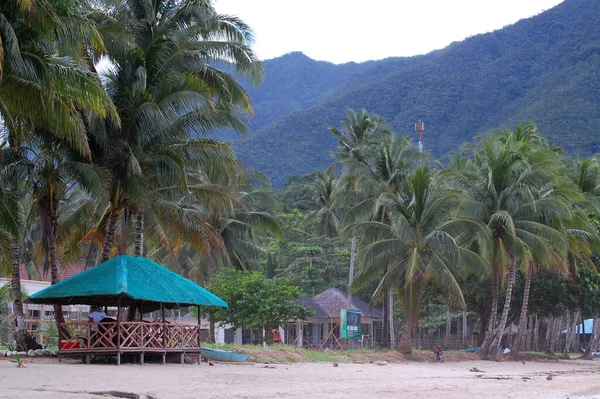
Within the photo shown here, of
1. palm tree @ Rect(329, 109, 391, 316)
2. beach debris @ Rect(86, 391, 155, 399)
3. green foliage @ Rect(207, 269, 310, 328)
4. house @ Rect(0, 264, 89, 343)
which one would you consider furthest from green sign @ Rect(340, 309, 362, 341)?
beach debris @ Rect(86, 391, 155, 399)

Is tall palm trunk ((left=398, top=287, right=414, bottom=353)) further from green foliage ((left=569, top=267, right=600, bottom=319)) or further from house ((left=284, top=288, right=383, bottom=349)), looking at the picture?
green foliage ((left=569, top=267, right=600, bottom=319))

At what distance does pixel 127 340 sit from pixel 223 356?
4.42 metres

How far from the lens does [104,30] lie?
19891 mm

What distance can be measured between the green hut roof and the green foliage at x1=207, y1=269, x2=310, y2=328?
12.3m

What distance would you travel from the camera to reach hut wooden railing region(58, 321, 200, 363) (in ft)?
61.8

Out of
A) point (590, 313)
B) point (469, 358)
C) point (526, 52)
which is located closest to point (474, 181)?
point (469, 358)

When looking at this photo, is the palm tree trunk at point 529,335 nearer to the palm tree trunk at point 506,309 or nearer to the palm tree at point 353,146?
the palm tree trunk at point 506,309

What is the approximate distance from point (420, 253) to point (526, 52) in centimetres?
11065

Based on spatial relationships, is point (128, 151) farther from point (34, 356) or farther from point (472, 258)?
point (472, 258)

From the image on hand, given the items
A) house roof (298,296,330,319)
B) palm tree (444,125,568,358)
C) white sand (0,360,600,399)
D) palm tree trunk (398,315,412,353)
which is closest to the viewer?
white sand (0,360,600,399)

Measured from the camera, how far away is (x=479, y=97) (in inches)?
4710

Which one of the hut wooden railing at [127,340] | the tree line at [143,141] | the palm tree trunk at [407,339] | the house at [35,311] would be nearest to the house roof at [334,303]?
the palm tree trunk at [407,339]

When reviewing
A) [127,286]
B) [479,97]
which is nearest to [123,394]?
[127,286]

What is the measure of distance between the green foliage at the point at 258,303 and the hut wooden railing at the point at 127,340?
12.4 m
